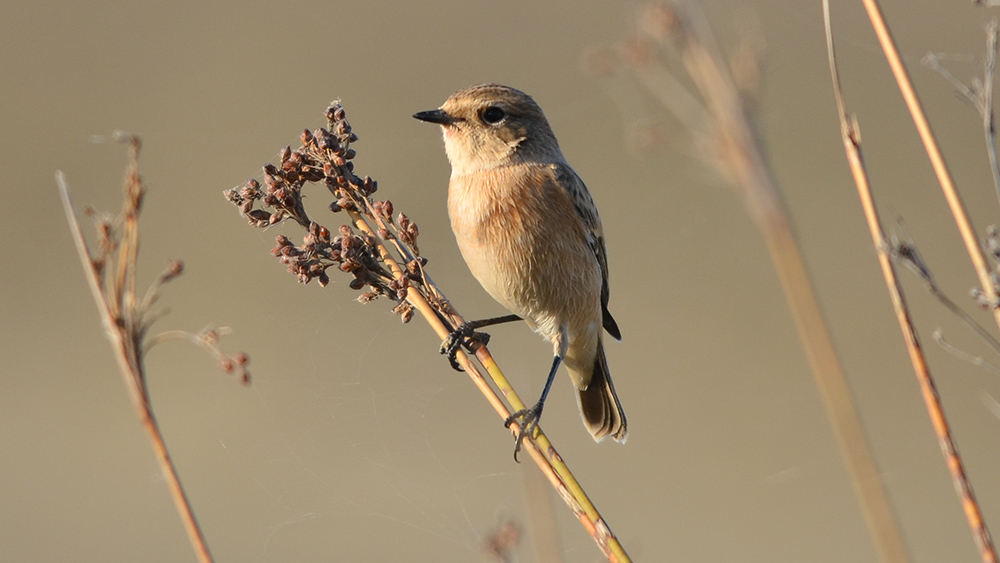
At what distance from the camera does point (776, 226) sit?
2621mm

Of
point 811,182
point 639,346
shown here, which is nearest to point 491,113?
point 639,346

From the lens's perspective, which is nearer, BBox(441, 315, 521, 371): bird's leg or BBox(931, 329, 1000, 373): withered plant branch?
BBox(931, 329, 1000, 373): withered plant branch

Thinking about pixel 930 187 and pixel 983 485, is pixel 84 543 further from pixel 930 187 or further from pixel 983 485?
pixel 930 187

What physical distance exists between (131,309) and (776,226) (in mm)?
1699

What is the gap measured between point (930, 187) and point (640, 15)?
40.0 feet

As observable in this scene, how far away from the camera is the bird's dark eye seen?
13.0 feet

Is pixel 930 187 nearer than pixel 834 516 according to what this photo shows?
No

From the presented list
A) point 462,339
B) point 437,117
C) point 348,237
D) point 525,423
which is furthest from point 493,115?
point 525,423

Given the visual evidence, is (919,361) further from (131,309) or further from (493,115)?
(493,115)

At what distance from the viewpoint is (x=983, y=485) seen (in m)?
9.64

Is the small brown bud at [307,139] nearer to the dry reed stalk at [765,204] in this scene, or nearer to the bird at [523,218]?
the bird at [523,218]

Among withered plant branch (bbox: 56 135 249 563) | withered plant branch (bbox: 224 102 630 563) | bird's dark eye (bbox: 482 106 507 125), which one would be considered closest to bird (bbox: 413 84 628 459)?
bird's dark eye (bbox: 482 106 507 125)

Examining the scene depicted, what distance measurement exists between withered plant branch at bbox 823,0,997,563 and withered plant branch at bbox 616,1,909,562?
0.28m

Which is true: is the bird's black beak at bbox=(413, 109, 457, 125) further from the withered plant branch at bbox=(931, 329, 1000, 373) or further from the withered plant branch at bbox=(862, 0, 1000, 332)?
the withered plant branch at bbox=(931, 329, 1000, 373)
